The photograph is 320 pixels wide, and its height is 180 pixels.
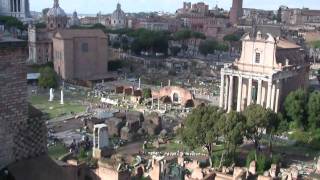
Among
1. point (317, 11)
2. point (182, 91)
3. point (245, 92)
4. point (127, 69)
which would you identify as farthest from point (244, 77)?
point (317, 11)

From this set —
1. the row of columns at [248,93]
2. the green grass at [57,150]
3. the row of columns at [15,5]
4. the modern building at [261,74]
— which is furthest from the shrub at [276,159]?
the row of columns at [15,5]

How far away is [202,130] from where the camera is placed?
28516 millimetres

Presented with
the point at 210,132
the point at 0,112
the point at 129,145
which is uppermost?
the point at 0,112

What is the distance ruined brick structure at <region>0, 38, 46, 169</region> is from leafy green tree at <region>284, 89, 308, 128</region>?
31475mm

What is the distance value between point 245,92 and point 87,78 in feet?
93.3

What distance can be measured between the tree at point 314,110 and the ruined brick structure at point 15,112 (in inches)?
1208

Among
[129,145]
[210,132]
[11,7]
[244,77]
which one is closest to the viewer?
[210,132]

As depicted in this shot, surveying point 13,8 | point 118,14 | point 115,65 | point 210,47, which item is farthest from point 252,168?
point 118,14

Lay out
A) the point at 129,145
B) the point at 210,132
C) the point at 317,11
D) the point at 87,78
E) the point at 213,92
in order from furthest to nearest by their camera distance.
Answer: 1. the point at 317,11
2. the point at 87,78
3. the point at 213,92
4. the point at 129,145
5. the point at 210,132

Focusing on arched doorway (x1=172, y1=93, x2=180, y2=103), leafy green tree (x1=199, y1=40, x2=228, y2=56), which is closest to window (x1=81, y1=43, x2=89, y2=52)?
arched doorway (x1=172, y1=93, x2=180, y2=103)

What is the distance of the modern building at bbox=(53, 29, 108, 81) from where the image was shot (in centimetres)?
6294

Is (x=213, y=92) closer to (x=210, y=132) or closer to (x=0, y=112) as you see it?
(x=210, y=132)

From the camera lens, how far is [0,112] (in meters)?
9.12

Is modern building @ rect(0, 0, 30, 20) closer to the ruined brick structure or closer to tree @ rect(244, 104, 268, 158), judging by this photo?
tree @ rect(244, 104, 268, 158)
